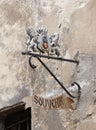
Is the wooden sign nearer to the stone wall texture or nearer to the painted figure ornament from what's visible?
the stone wall texture

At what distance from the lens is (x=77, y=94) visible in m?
3.28

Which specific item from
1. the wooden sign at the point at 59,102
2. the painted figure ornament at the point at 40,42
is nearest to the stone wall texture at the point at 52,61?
the wooden sign at the point at 59,102

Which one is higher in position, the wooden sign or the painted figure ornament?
the painted figure ornament

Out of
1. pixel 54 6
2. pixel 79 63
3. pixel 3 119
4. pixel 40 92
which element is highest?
pixel 54 6

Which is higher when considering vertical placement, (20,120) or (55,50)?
(55,50)

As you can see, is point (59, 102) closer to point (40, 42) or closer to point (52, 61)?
point (40, 42)

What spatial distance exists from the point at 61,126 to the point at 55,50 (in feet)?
1.86

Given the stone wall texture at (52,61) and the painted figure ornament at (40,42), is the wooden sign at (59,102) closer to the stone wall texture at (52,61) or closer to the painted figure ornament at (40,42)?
the stone wall texture at (52,61)

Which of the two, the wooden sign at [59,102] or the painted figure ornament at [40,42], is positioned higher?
the painted figure ornament at [40,42]

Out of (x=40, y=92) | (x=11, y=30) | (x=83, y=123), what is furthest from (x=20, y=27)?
(x=83, y=123)

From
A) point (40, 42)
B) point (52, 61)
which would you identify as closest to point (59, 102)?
point (40, 42)

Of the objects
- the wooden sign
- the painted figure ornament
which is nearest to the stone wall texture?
the wooden sign

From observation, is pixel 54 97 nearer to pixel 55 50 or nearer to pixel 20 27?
pixel 55 50

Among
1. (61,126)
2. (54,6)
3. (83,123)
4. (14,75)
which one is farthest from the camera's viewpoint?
(14,75)
